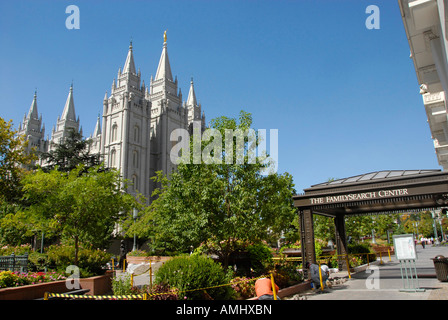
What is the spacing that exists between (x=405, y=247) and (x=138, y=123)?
70.3 meters

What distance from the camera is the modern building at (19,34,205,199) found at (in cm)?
7250

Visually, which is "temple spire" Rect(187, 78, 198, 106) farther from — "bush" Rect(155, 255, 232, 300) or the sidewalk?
"bush" Rect(155, 255, 232, 300)

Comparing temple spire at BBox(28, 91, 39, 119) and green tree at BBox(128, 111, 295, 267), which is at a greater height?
temple spire at BBox(28, 91, 39, 119)

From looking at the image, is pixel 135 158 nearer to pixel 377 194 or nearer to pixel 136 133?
pixel 136 133

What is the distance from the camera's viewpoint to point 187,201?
46.1 ft

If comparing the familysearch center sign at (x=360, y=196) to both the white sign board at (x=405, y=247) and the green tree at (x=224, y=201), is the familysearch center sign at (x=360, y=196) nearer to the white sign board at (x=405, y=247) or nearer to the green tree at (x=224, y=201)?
the green tree at (x=224, y=201)

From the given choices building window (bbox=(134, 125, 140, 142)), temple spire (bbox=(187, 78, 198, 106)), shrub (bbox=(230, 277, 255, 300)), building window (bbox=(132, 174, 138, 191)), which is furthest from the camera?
temple spire (bbox=(187, 78, 198, 106))

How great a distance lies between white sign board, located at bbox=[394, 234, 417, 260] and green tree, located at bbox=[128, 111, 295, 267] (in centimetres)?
486

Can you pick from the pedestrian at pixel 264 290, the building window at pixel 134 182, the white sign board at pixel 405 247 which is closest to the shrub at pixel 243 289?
the pedestrian at pixel 264 290

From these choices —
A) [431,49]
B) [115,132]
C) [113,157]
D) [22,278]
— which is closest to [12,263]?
[22,278]

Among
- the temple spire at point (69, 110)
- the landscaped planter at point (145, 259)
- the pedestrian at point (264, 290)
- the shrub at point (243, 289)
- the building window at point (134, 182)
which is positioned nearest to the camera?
the pedestrian at point (264, 290)

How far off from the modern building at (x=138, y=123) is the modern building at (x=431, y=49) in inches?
2263

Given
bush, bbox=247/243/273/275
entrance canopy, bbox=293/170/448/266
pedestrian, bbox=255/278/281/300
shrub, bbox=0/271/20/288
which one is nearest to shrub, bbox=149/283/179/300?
pedestrian, bbox=255/278/281/300

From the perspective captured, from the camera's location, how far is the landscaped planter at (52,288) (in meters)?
10.3
